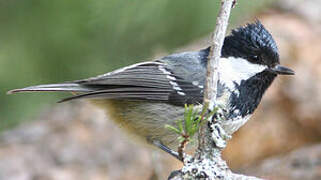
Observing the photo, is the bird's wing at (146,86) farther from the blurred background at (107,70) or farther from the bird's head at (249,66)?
the blurred background at (107,70)

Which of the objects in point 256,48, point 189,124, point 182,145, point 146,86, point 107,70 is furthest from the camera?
point 107,70

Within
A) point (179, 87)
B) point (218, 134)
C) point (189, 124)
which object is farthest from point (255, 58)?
point (189, 124)

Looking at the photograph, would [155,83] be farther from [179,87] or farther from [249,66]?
[249,66]

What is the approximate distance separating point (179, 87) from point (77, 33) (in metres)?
0.70

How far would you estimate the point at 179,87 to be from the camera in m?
2.56

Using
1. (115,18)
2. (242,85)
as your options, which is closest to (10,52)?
(115,18)

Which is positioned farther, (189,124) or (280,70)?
(280,70)

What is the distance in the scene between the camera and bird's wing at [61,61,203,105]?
2506mm

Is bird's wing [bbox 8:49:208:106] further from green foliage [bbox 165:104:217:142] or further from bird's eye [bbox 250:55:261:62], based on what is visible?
green foliage [bbox 165:104:217:142]

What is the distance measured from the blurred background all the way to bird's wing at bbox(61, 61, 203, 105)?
422 mm

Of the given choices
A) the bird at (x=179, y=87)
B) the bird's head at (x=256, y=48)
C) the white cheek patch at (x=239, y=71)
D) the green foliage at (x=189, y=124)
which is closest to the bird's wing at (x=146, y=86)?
the bird at (x=179, y=87)

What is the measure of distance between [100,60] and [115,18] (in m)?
0.34

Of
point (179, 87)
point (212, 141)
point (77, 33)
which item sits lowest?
point (212, 141)

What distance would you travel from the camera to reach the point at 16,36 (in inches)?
117
